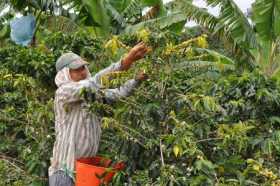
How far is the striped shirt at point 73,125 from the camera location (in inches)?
186

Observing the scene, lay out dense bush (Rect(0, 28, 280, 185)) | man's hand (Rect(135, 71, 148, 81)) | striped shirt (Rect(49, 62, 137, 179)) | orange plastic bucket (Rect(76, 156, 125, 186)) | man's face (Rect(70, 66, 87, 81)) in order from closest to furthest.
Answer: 1. dense bush (Rect(0, 28, 280, 185))
2. orange plastic bucket (Rect(76, 156, 125, 186))
3. man's hand (Rect(135, 71, 148, 81))
4. striped shirt (Rect(49, 62, 137, 179))
5. man's face (Rect(70, 66, 87, 81))

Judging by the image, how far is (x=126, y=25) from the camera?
11430mm

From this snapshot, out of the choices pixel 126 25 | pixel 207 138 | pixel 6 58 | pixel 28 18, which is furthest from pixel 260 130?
pixel 126 25

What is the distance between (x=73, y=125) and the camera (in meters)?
4.79

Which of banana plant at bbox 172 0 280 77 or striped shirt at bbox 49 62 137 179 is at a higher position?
banana plant at bbox 172 0 280 77

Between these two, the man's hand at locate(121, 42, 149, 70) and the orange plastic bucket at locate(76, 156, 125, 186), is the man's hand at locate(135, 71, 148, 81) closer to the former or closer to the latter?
the man's hand at locate(121, 42, 149, 70)

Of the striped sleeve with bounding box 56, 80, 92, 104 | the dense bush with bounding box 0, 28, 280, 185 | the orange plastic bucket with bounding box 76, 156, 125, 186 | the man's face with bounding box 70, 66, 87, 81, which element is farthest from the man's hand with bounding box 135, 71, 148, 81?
the orange plastic bucket with bounding box 76, 156, 125, 186

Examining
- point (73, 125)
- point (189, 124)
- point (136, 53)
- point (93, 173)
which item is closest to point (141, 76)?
point (136, 53)

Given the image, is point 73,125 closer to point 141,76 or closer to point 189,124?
point 141,76

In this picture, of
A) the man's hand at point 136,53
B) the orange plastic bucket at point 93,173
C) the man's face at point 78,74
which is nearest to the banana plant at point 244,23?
the man's face at point 78,74

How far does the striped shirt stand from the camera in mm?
4713

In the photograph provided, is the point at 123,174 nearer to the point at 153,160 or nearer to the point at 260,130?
the point at 153,160

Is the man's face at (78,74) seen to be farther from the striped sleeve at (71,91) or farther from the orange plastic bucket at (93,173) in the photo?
the orange plastic bucket at (93,173)

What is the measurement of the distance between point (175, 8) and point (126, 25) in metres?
1.05
